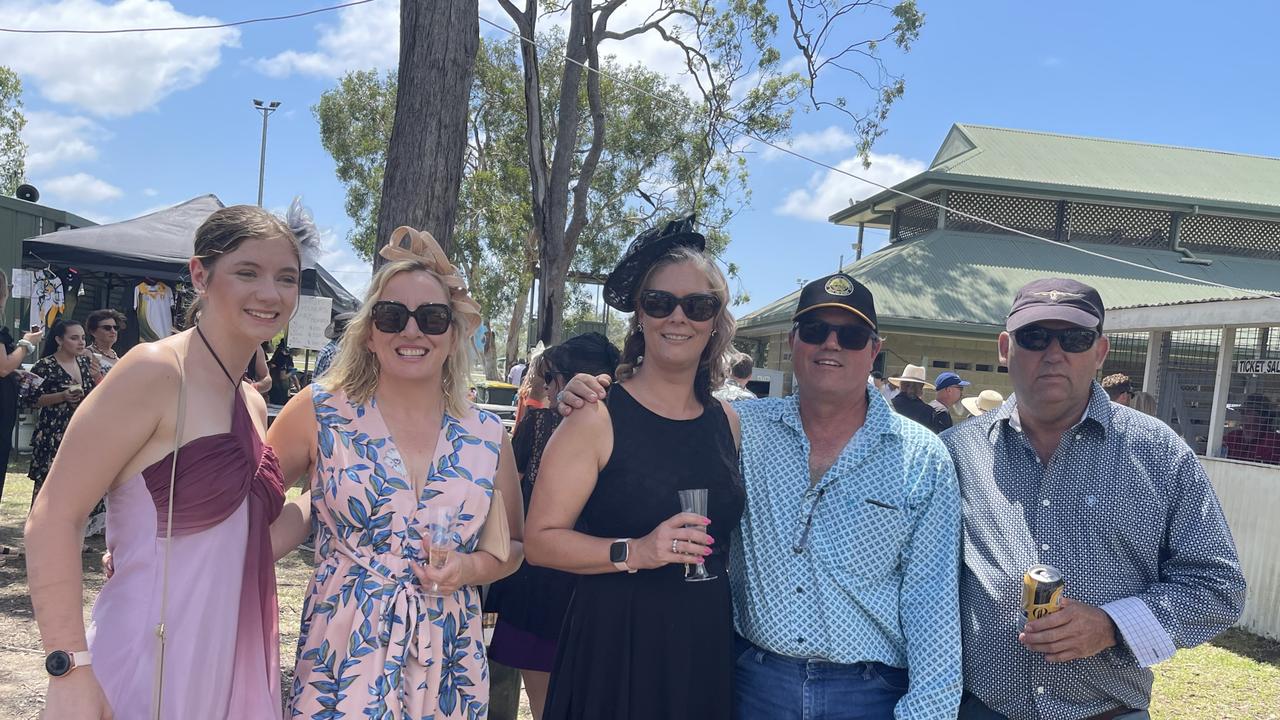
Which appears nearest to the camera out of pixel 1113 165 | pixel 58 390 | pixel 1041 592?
pixel 1041 592

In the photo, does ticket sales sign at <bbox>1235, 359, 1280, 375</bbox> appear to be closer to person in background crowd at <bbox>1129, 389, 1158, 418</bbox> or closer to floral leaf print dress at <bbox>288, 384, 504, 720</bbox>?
person in background crowd at <bbox>1129, 389, 1158, 418</bbox>

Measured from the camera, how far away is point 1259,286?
17.9m

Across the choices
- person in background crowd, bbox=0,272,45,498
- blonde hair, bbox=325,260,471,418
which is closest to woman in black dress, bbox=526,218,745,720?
blonde hair, bbox=325,260,471,418

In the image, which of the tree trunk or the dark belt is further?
the tree trunk

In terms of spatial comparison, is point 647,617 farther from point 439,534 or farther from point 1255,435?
point 1255,435

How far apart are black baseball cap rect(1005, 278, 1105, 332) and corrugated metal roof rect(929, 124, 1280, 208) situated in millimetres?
17291

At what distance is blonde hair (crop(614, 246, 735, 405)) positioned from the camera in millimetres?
2557

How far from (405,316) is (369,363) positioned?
0.20 m

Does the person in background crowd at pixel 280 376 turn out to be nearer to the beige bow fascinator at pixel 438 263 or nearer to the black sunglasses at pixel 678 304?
the beige bow fascinator at pixel 438 263

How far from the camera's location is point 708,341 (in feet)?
8.72

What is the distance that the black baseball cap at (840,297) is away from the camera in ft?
8.05

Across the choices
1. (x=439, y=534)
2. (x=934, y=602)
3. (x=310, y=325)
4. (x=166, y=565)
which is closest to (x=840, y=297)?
(x=934, y=602)

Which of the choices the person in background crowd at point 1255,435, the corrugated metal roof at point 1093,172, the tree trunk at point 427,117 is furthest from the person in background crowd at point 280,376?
the corrugated metal roof at point 1093,172

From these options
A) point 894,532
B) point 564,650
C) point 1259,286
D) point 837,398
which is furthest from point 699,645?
point 1259,286
